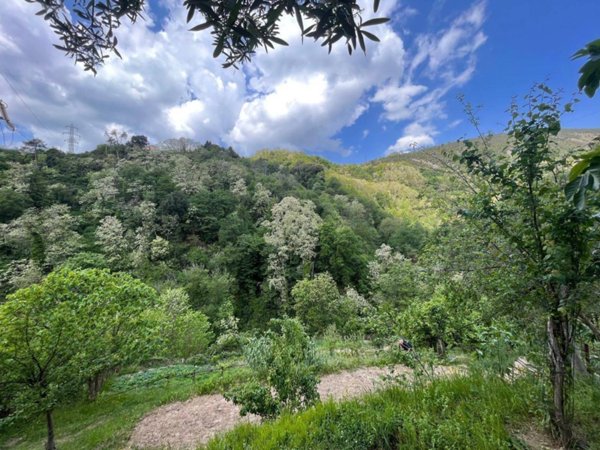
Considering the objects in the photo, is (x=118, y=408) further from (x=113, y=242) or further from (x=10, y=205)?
(x=10, y=205)

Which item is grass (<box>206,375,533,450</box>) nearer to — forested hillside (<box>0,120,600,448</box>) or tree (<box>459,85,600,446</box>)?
forested hillside (<box>0,120,600,448</box>)

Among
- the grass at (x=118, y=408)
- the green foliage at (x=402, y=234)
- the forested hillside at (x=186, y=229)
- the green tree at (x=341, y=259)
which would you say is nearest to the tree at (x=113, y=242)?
the forested hillside at (x=186, y=229)

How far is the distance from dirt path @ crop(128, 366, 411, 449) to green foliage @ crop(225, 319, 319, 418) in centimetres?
149

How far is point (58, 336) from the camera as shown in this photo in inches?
187

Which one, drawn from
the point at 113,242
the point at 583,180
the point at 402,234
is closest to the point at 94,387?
the point at 583,180

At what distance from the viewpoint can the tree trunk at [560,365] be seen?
5.19 ft

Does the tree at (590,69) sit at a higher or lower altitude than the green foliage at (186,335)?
higher

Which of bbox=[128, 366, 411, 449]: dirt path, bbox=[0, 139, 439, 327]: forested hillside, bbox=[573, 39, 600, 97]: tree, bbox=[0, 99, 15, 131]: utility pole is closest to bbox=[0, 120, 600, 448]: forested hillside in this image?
bbox=[0, 139, 439, 327]: forested hillside

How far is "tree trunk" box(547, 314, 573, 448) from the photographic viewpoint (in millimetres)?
1581

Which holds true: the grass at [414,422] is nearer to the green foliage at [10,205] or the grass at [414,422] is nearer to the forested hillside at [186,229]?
the forested hillside at [186,229]

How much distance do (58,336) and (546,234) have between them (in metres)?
6.89

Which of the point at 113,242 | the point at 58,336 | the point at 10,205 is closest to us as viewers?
the point at 58,336

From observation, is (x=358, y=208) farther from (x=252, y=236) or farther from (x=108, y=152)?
(x=108, y=152)

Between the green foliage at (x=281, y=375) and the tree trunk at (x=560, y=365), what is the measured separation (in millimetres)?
2403
